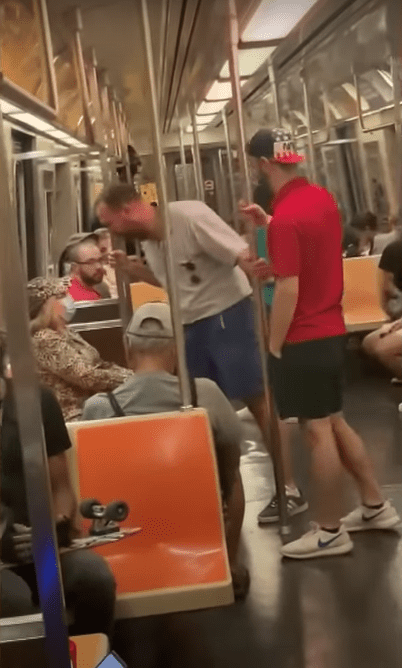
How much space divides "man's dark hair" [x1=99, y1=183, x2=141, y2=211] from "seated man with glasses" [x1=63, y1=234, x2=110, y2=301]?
0.28 feet

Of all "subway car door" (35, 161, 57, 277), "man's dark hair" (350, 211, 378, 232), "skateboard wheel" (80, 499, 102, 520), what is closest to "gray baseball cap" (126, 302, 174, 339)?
"subway car door" (35, 161, 57, 277)

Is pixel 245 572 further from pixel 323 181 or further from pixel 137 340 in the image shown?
pixel 323 181

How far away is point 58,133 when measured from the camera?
2.30m

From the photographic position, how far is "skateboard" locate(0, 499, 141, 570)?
1.38 meters

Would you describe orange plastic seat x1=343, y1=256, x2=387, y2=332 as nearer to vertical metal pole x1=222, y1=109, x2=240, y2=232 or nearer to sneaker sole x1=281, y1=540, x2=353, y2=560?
vertical metal pole x1=222, y1=109, x2=240, y2=232

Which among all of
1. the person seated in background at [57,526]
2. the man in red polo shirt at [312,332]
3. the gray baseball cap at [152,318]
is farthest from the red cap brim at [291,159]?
the person seated in background at [57,526]

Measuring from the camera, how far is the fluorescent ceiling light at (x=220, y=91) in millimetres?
2486

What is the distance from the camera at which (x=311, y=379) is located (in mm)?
2805

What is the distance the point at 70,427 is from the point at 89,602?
44 centimetres

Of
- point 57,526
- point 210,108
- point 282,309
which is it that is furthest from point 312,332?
point 57,526

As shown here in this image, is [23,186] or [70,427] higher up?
[23,186]

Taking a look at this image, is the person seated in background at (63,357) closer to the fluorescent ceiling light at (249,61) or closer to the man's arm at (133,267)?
the man's arm at (133,267)

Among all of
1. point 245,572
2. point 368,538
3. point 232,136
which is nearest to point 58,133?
point 232,136

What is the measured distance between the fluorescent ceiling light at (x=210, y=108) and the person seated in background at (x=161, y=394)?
475mm
